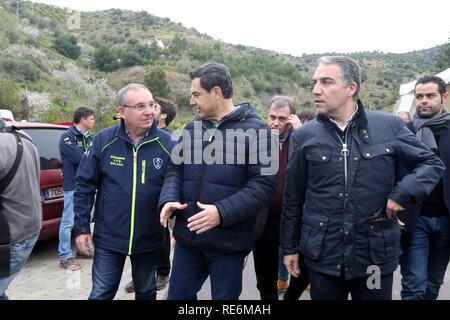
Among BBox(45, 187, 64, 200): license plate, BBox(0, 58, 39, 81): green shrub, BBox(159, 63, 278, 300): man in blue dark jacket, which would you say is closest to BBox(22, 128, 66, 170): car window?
BBox(45, 187, 64, 200): license plate

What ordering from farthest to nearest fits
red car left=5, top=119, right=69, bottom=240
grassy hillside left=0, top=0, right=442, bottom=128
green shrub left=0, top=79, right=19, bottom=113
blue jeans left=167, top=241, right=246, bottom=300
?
grassy hillside left=0, top=0, right=442, bottom=128 < green shrub left=0, top=79, right=19, bottom=113 < red car left=5, top=119, right=69, bottom=240 < blue jeans left=167, top=241, right=246, bottom=300

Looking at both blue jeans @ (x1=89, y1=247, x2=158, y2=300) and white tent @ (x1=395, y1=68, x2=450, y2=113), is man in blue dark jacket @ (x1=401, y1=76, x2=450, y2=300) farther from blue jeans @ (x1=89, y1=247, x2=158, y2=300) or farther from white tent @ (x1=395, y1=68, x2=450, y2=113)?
white tent @ (x1=395, y1=68, x2=450, y2=113)

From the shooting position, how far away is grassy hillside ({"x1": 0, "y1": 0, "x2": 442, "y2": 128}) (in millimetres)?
24641

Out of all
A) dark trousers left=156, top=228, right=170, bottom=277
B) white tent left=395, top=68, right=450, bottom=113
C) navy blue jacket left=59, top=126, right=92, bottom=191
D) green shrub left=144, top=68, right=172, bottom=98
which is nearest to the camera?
dark trousers left=156, top=228, right=170, bottom=277

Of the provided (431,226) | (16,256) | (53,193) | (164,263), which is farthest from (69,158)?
(431,226)

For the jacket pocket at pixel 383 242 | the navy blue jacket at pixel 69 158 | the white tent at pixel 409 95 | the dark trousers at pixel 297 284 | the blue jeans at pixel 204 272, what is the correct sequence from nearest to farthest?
the jacket pocket at pixel 383 242 < the blue jeans at pixel 204 272 < the dark trousers at pixel 297 284 < the navy blue jacket at pixel 69 158 < the white tent at pixel 409 95

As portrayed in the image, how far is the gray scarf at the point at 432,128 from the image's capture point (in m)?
2.96

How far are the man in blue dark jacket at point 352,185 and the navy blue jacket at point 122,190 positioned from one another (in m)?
1.11

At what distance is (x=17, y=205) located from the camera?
8.39ft

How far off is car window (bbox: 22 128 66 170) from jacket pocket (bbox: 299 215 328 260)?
3705 mm

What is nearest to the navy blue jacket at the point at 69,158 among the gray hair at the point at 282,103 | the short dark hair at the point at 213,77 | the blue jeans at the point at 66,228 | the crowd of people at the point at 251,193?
the blue jeans at the point at 66,228

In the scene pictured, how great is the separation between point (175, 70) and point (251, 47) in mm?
31140

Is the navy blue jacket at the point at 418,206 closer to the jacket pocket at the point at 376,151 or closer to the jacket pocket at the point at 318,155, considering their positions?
the jacket pocket at the point at 376,151

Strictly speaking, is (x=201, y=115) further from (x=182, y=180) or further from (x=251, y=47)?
(x=251, y=47)
